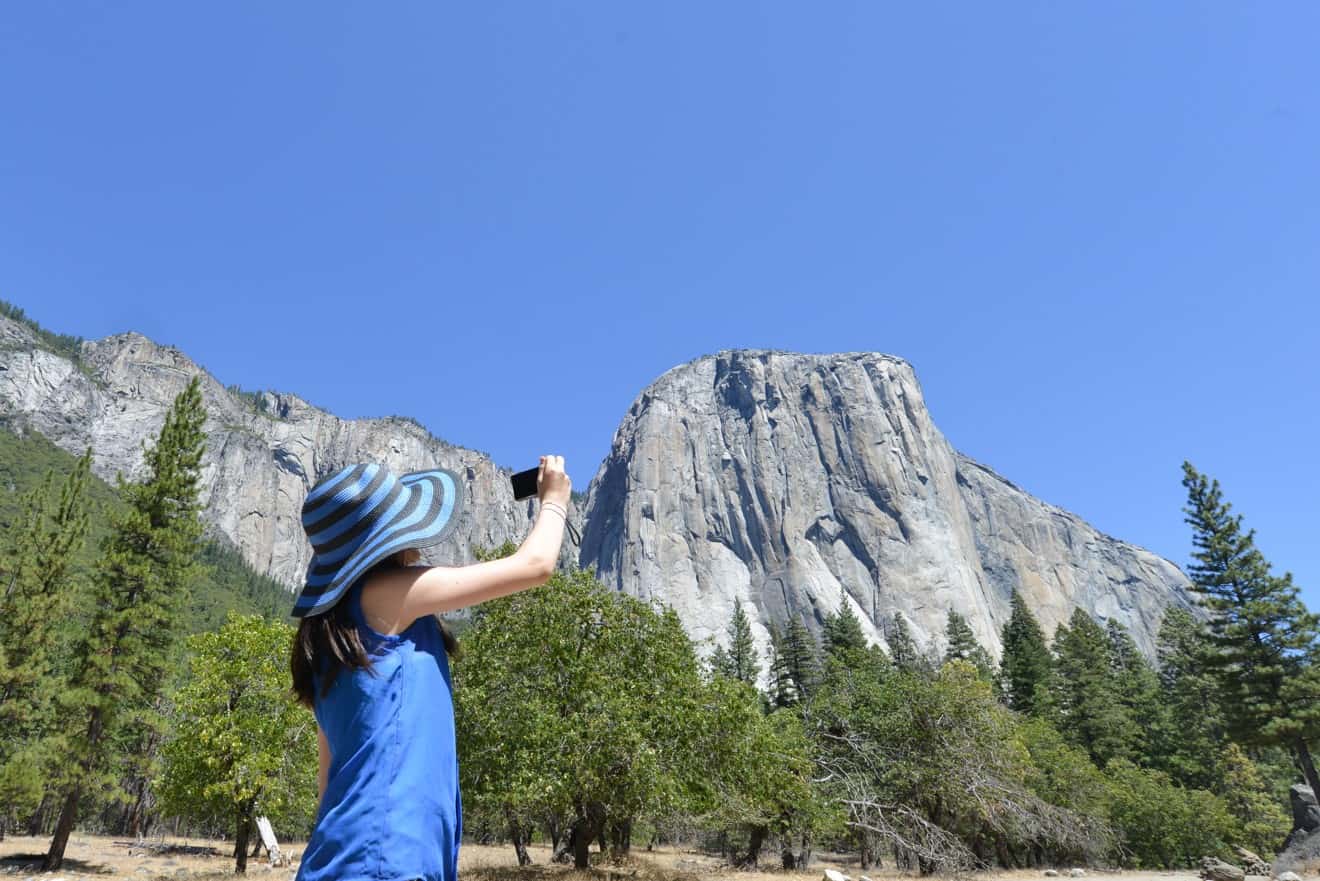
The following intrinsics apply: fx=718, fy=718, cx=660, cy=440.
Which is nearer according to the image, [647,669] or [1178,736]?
[647,669]

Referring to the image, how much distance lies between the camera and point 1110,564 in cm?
14188

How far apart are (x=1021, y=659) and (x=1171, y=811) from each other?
22.8m

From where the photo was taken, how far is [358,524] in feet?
5.56

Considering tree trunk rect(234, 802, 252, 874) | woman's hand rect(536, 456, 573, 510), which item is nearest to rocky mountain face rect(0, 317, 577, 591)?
tree trunk rect(234, 802, 252, 874)

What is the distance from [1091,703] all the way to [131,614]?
1939 inches

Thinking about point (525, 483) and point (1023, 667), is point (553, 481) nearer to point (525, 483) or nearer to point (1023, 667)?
point (525, 483)

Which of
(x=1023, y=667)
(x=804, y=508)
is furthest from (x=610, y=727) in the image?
(x=804, y=508)

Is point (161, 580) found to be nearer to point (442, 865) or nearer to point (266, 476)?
point (442, 865)

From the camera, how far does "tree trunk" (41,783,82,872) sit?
19672 mm

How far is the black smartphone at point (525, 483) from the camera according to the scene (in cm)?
206

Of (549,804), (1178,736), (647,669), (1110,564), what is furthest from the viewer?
(1110,564)

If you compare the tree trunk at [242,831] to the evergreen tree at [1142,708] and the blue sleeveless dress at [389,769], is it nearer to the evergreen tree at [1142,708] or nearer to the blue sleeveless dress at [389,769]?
the blue sleeveless dress at [389,769]

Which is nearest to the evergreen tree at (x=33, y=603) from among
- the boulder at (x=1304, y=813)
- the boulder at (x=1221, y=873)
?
the boulder at (x=1221, y=873)

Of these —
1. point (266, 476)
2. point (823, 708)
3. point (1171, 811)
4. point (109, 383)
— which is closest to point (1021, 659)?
point (1171, 811)
